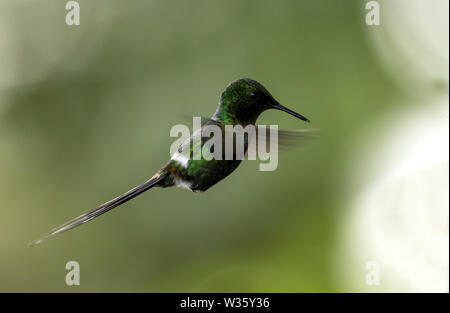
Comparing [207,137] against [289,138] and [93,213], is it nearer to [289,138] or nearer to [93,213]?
[289,138]

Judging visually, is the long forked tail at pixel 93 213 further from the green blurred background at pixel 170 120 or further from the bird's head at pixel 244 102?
the green blurred background at pixel 170 120

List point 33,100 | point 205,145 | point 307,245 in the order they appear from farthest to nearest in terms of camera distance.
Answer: point 33,100, point 307,245, point 205,145

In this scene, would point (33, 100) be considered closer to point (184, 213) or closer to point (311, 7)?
point (184, 213)

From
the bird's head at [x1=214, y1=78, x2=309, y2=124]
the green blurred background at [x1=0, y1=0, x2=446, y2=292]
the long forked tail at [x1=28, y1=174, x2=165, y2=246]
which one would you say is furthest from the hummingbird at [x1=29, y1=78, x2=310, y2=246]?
the green blurred background at [x1=0, y1=0, x2=446, y2=292]

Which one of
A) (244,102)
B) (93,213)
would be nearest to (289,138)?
(244,102)

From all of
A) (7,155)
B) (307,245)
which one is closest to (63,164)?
(7,155)

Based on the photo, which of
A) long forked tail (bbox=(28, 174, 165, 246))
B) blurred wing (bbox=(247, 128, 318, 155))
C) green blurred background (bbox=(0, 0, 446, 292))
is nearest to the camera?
long forked tail (bbox=(28, 174, 165, 246))

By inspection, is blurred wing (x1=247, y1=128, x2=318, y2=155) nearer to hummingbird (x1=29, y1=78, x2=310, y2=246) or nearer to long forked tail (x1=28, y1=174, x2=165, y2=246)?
hummingbird (x1=29, y1=78, x2=310, y2=246)
